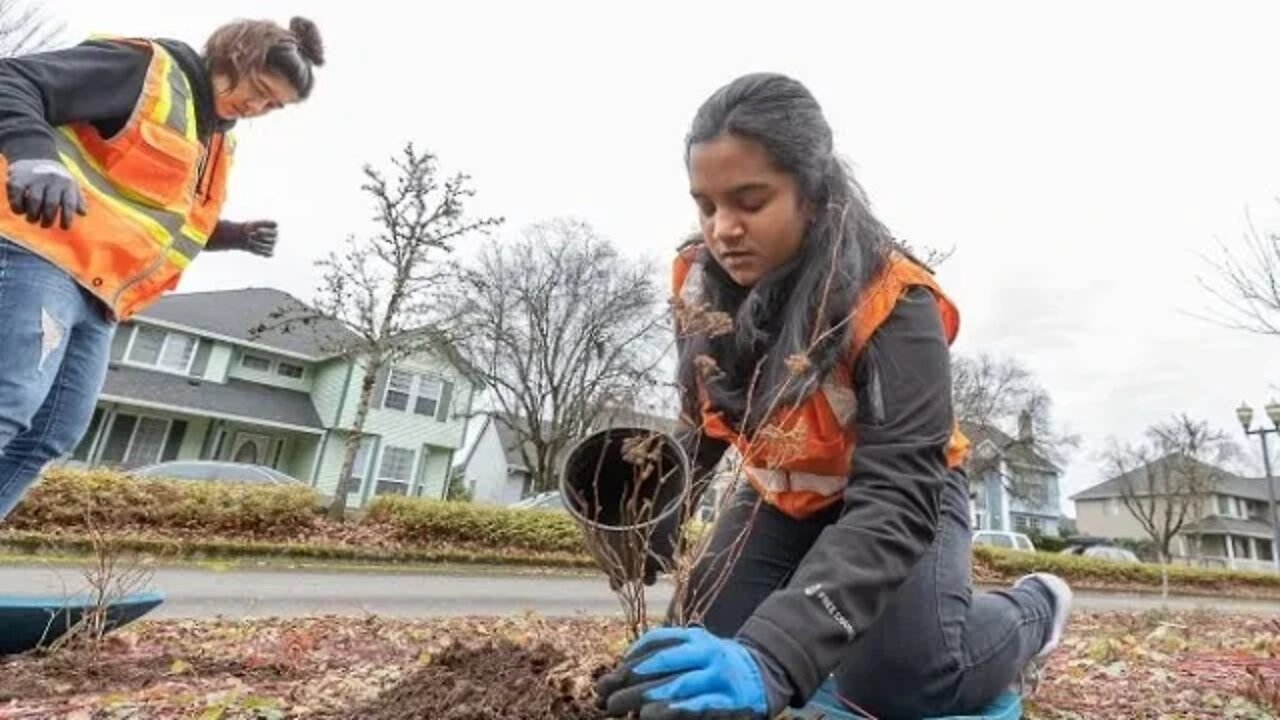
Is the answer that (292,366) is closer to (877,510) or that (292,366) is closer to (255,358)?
(255,358)

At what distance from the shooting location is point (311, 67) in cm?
262

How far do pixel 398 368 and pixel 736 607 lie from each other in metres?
28.1

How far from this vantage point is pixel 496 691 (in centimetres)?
159

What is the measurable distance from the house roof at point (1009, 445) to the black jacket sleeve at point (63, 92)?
44.8 meters

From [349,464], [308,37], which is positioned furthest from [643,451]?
[349,464]

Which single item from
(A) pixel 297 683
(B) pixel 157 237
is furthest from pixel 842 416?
(B) pixel 157 237

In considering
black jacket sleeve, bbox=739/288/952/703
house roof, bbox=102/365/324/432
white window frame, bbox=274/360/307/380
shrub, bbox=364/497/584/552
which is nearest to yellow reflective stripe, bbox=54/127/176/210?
black jacket sleeve, bbox=739/288/952/703

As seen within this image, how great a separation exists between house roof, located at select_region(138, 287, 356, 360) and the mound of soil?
24750 millimetres

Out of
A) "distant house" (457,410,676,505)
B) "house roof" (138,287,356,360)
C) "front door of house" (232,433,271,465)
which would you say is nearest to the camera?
"house roof" (138,287,356,360)

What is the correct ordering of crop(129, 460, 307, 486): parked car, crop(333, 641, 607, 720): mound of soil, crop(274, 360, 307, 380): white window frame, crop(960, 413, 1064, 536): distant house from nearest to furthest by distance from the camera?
crop(333, 641, 607, 720): mound of soil → crop(129, 460, 307, 486): parked car → crop(274, 360, 307, 380): white window frame → crop(960, 413, 1064, 536): distant house

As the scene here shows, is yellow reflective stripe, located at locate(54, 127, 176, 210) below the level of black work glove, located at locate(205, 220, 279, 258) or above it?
below

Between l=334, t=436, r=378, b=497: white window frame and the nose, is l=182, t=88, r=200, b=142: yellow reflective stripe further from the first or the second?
l=334, t=436, r=378, b=497: white window frame

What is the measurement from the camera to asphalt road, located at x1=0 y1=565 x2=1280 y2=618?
241 inches

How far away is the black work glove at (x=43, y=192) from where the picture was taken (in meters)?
1.80
